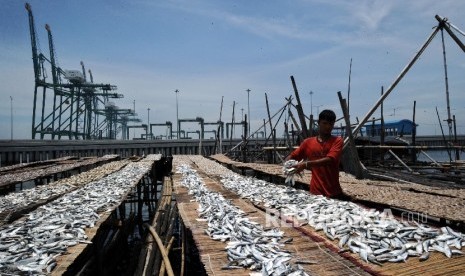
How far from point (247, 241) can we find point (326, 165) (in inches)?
118

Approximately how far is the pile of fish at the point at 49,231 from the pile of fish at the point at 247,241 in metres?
2.04

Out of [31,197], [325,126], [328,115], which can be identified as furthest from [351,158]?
[31,197]

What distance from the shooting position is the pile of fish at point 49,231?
3.92 m

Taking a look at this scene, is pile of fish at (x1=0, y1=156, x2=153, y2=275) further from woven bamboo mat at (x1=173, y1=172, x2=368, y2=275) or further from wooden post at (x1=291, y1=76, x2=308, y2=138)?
wooden post at (x1=291, y1=76, x2=308, y2=138)

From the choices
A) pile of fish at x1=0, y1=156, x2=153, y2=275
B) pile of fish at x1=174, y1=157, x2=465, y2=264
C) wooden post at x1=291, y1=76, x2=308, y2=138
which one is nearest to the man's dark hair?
pile of fish at x1=174, y1=157, x2=465, y2=264

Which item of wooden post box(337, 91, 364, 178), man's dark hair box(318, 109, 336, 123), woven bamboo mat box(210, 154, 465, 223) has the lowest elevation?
woven bamboo mat box(210, 154, 465, 223)

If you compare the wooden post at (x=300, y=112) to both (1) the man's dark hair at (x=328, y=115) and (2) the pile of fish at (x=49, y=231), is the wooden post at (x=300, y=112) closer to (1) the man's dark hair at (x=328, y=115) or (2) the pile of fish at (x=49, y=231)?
(1) the man's dark hair at (x=328, y=115)

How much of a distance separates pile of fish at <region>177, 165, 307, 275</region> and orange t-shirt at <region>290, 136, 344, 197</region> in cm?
204

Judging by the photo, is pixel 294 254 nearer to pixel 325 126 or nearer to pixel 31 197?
pixel 325 126

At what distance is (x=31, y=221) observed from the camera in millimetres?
5734

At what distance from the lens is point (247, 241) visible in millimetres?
4191

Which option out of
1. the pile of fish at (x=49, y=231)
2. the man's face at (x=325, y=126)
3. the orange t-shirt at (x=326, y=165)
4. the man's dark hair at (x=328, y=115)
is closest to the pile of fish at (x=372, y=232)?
the orange t-shirt at (x=326, y=165)

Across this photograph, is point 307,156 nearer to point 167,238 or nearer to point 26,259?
point 167,238

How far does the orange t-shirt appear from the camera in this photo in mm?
6402
